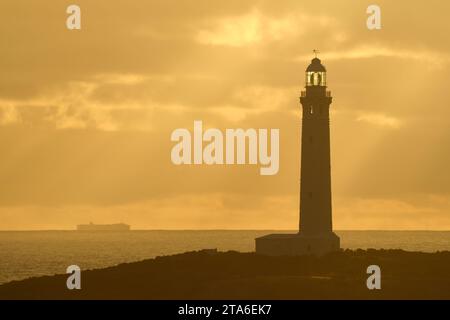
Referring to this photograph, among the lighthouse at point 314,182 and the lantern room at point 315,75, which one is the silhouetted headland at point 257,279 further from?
the lantern room at point 315,75

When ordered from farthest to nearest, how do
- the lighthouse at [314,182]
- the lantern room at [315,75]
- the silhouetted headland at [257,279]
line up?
the lantern room at [315,75], the lighthouse at [314,182], the silhouetted headland at [257,279]

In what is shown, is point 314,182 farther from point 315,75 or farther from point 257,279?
point 257,279

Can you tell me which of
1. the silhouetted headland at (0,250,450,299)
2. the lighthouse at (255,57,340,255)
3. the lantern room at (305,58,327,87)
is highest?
the lantern room at (305,58,327,87)

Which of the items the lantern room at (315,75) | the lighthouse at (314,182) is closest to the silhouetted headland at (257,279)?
the lighthouse at (314,182)

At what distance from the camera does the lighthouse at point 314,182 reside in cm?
8025

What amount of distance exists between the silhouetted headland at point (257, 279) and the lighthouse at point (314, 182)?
75.5 inches

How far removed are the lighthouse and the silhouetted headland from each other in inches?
75.5

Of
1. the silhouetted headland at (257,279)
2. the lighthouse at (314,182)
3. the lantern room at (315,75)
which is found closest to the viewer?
the silhouetted headland at (257,279)

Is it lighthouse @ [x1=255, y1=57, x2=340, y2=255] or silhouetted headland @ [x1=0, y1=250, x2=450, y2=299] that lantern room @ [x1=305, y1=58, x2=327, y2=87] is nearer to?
lighthouse @ [x1=255, y1=57, x2=340, y2=255]

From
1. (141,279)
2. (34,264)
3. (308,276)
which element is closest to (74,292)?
(141,279)

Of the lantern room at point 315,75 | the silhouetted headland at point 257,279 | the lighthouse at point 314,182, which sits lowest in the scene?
the silhouetted headland at point 257,279

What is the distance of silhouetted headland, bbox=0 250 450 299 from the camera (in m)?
66.1

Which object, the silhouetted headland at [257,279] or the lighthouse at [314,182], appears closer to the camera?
the silhouetted headland at [257,279]

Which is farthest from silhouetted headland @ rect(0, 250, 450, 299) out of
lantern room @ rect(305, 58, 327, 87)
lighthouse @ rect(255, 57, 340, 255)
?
lantern room @ rect(305, 58, 327, 87)
